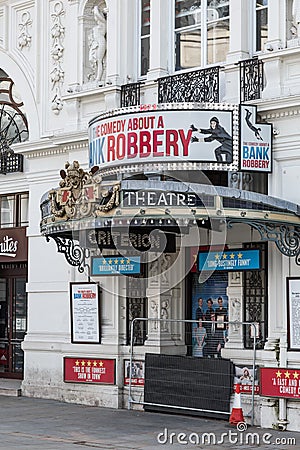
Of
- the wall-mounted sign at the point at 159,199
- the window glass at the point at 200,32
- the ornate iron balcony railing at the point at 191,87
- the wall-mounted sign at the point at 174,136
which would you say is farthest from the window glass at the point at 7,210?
the wall-mounted sign at the point at 159,199

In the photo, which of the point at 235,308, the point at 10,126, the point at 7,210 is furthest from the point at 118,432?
the point at 10,126

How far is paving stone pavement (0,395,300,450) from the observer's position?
607 inches

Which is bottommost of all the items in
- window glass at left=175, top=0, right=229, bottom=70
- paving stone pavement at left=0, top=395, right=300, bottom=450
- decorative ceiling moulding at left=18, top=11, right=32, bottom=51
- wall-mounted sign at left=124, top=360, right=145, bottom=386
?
paving stone pavement at left=0, top=395, right=300, bottom=450

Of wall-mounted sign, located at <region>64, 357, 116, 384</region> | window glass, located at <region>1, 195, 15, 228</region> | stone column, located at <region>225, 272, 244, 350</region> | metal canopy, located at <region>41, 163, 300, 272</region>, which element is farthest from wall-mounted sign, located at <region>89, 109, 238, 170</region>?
window glass, located at <region>1, 195, 15, 228</region>

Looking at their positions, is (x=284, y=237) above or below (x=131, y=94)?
below

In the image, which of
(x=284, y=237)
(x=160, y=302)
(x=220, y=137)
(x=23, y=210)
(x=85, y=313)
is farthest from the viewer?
(x=23, y=210)

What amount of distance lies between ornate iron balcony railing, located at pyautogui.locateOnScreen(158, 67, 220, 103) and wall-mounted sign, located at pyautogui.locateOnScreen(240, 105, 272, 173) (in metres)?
1.38

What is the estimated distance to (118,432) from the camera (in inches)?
658

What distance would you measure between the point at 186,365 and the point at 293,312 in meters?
2.71

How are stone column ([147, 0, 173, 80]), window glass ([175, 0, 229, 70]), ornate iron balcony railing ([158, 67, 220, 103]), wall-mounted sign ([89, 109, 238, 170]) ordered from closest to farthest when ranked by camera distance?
wall-mounted sign ([89, 109, 238, 170]) → ornate iron balcony railing ([158, 67, 220, 103]) → window glass ([175, 0, 229, 70]) → stone column ([147, 0, 173, 80])

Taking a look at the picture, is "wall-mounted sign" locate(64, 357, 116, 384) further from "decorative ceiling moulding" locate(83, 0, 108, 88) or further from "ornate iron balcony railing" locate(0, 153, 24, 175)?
"decorative ceiling moulding" locate(83, 0, 108, 88)

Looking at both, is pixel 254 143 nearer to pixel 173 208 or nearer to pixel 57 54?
pixel 173 208

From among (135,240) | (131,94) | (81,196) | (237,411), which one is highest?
(131,94)

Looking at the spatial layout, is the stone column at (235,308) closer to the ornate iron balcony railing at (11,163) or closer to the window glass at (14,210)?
the window glass at (14,210)
